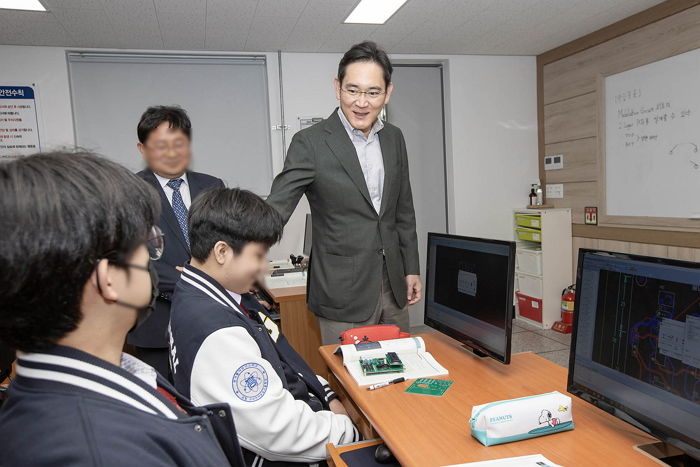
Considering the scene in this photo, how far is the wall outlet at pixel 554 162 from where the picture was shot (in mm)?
4531

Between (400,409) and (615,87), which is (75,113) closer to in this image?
(400,409)

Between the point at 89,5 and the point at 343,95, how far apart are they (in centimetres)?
215

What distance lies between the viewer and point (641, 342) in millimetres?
976

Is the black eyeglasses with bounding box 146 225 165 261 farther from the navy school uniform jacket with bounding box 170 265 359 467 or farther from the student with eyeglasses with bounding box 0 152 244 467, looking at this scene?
the navy school uniform jacket with bounding box 170 265 359 467

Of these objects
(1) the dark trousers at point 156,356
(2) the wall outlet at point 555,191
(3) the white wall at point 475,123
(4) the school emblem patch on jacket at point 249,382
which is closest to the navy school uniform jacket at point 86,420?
(4) the school emblem patch on jacket at point 249,382

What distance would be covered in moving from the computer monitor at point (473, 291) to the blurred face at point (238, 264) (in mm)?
624

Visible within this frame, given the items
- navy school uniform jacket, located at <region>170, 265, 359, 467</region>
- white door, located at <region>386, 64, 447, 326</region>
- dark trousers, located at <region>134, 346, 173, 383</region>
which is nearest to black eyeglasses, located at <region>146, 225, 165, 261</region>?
navy school uniform jacket, located at <region>170, 265, 359, 467</region>

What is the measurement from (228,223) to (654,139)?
349cm

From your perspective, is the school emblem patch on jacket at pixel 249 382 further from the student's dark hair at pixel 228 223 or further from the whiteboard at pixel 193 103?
the whiteboard at pixel 193 103

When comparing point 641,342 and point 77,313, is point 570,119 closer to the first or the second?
point 641,342

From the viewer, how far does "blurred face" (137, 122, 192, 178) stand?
7.12 feet

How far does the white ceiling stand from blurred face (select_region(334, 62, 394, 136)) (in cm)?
164

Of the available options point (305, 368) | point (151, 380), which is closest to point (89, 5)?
point (305, 368)

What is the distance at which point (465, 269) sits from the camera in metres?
1.56
